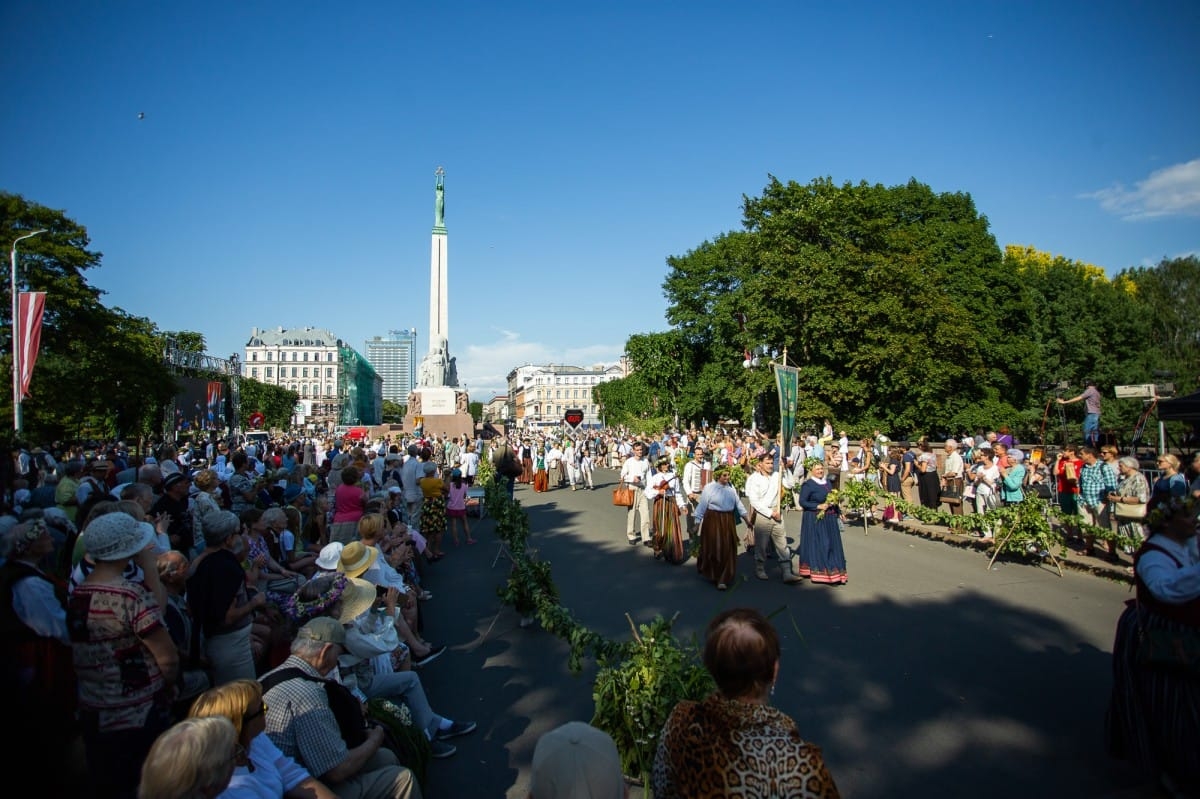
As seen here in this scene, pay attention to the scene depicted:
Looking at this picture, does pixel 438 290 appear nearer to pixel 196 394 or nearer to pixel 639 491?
pixel 196 394

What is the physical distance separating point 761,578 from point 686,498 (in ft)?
9.00

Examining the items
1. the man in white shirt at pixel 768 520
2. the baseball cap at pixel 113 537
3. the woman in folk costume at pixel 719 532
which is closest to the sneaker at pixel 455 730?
the baseball cap at pixel 113 537

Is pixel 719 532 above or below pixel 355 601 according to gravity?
below

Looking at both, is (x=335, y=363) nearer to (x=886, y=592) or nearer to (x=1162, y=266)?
(x=1162, y=266)

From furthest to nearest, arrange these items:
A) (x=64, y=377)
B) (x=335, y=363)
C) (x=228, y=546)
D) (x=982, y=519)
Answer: (x=335, y=363), (x=64, y=377), (x=982, y=519), (x=228, y=546)

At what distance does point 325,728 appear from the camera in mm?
3232

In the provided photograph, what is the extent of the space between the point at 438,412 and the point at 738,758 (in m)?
40.7

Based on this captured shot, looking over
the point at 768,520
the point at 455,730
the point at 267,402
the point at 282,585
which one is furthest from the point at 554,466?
the point at 267,402

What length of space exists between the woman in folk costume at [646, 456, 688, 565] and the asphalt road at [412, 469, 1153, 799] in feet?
0.96

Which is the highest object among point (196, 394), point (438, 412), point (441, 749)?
point (196, 394)

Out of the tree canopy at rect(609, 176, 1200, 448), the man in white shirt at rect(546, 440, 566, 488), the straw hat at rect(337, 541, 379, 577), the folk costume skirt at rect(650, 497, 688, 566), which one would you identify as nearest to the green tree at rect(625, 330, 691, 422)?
the tree canopy at rect(609, 176, 1200, 448)

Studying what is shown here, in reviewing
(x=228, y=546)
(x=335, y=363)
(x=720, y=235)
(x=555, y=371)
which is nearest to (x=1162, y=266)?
(x=720, y=235)

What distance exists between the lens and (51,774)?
293 cm

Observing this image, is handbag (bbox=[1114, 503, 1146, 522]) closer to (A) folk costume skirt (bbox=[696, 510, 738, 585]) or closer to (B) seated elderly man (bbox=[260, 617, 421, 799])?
(A) folk costume skirt (bbox=[696, 510, 738, 585])
